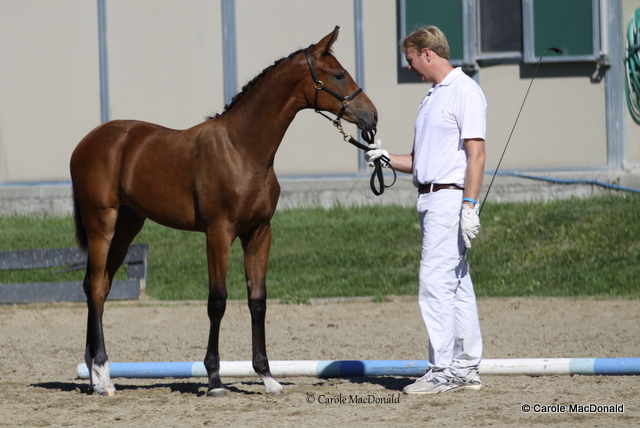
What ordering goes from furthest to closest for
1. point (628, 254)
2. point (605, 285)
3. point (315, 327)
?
point (628, 254) < point (605, 285) < point (315, 327)

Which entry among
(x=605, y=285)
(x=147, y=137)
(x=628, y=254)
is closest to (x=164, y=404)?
(x=147, y=137)

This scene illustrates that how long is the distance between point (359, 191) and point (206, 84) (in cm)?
265

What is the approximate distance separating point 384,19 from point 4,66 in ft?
18.2

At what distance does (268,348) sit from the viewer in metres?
7.22

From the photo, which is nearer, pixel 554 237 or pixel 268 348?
pixel 268 348

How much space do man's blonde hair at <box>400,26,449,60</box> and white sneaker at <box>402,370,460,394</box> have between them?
1.84 meters

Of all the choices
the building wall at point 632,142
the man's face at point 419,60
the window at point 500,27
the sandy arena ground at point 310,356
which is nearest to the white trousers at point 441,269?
the sandy arena ground at point 310,356

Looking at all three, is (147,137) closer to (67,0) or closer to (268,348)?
(268,348)

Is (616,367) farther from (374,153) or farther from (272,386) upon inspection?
(272,386)

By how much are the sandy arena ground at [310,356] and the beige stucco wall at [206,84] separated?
3.95m

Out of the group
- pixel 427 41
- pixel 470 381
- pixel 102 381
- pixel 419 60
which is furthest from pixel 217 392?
pixel 427 41

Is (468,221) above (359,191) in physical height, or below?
below

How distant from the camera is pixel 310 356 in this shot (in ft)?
22.5

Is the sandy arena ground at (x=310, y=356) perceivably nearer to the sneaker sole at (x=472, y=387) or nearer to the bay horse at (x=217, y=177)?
the sneaker sole at (x=472, y=387)
